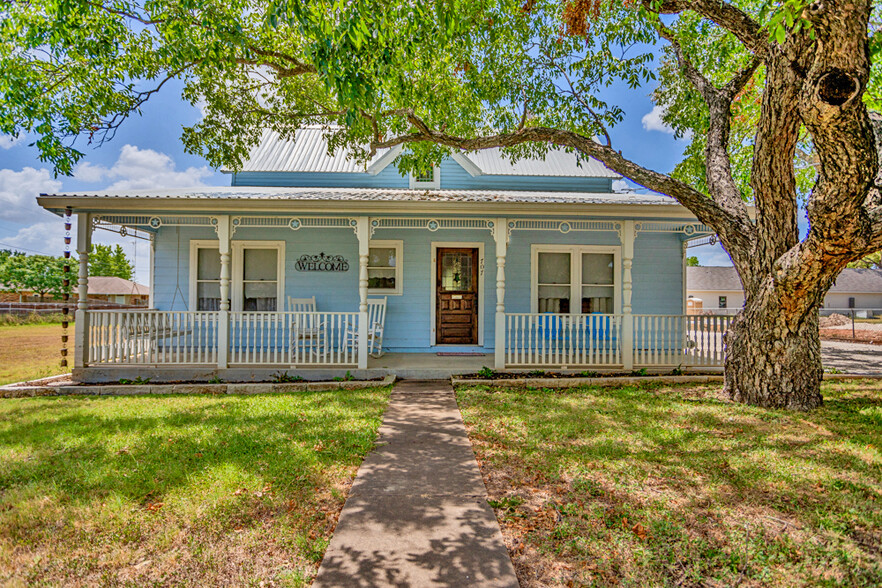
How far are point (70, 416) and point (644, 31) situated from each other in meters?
9.99

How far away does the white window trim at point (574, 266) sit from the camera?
30.4 feet

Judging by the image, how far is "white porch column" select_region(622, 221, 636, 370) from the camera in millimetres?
7605

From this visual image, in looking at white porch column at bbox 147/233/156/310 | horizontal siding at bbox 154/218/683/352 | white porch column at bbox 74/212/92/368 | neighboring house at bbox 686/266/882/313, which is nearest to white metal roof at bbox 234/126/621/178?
horizontal siding at bbox 154/218/683/352

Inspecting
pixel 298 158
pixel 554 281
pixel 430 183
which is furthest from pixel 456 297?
pixel 298 158

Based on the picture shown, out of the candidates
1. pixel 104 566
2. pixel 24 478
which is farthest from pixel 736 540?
pixel 24 478

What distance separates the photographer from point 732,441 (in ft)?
14.1

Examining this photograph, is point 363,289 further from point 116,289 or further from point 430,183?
point 116,289

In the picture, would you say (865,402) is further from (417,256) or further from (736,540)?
(417,256)

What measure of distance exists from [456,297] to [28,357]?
34.7 feet

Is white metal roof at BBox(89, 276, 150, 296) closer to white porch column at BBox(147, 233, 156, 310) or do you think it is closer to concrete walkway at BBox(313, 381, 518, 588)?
white porch column at BBox(147, 233, 156, 310)

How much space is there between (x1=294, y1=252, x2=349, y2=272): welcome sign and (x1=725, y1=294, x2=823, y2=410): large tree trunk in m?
7.13

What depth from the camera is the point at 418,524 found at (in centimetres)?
280

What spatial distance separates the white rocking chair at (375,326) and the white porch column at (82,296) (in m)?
4.30

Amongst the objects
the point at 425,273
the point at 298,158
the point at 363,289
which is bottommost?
the point at 363,289
